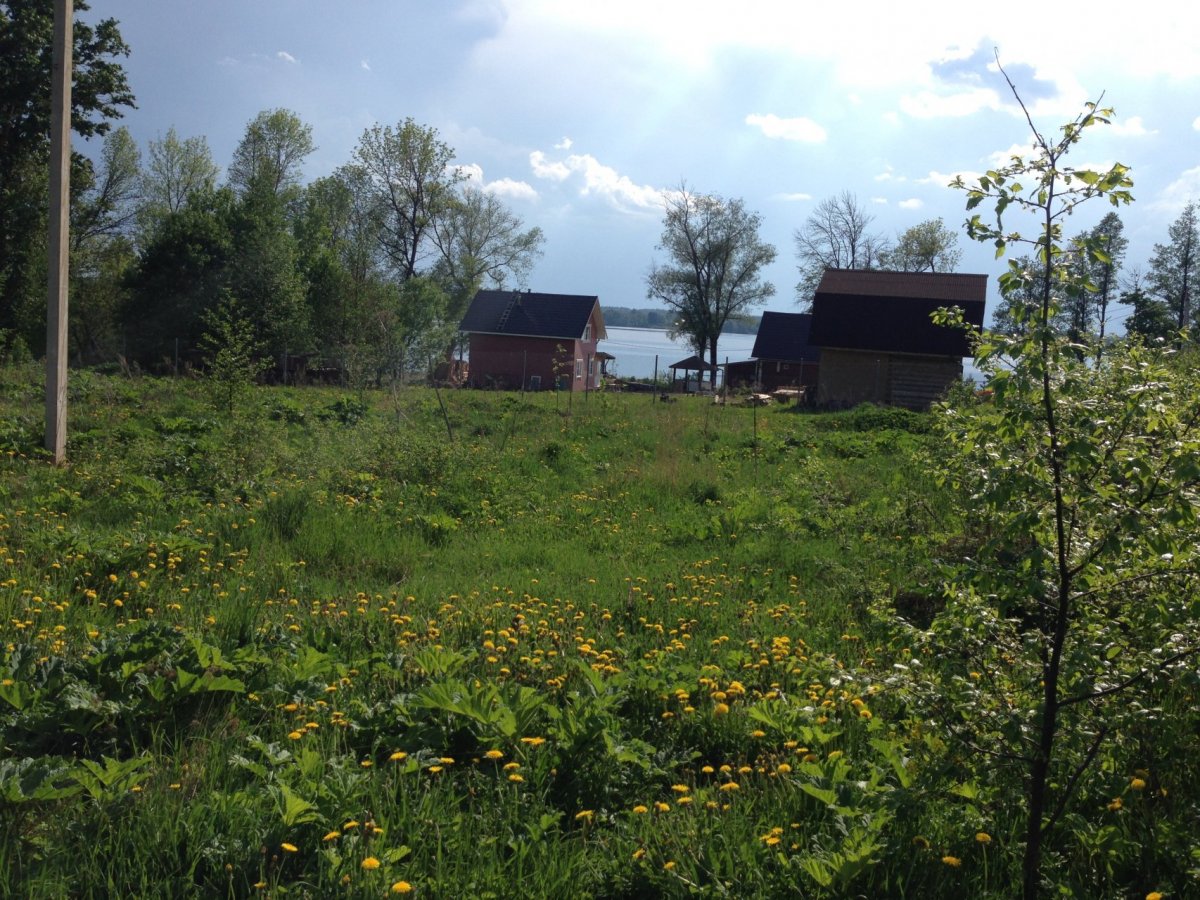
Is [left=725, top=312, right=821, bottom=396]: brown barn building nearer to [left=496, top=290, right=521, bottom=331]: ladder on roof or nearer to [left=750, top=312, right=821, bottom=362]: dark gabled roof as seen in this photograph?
[left=750, top=312, right=821, bottom=362]: dark gabled roof

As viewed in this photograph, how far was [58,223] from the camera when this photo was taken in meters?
11.6

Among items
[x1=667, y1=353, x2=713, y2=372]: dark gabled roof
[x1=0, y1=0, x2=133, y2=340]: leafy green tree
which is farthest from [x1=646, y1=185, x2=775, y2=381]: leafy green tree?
[x1=0, y1=0, x2=133, y2=340]: leafy green tree

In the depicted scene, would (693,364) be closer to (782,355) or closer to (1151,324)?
(782,355)

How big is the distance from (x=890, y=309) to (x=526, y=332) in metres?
21.5

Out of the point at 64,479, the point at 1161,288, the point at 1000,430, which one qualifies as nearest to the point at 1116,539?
the point at 1000,430

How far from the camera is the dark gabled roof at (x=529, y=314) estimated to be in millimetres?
51844

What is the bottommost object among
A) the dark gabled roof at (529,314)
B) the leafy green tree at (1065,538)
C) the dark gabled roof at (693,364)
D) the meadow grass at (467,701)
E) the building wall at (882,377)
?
the meadow grass at (467,701)

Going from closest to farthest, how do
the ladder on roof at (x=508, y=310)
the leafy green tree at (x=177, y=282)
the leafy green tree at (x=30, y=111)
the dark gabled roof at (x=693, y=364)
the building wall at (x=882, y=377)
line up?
1. the leafy green tree at (x=30, y=111)
2. the leafy green tree at (x=177, y=282)
3. the building wall at (x=882, y=377)
4. the ladder on roof at (x=508, y=310)
5. the dark gabled roof at (x=693, y=364)

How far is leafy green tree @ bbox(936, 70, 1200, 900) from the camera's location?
9.82 ft

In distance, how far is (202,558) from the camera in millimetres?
7379

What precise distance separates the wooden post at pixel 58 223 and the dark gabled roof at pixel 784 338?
4596 cm

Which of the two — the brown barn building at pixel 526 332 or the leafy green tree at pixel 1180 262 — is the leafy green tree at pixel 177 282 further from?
the leafy green tree at pixel 1180 262

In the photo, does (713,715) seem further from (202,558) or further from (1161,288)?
(1161,288)

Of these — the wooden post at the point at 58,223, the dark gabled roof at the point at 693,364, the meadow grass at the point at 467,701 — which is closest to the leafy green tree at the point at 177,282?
the wooden post at the point at 58,223
